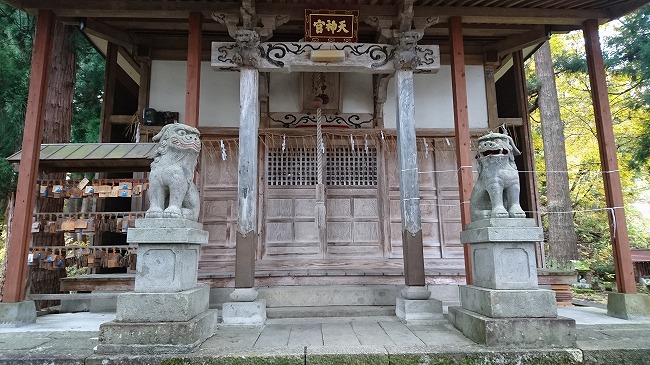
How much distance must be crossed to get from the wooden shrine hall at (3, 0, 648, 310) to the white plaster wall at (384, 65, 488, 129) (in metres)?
0.03

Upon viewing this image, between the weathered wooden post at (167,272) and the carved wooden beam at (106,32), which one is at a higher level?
the carved wooden beam at (106,32)

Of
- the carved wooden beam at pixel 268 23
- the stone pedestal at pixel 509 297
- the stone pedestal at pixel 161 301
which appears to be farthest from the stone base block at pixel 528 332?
the carved wooden beam at pixel 268 23

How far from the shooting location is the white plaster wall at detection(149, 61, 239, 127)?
7684mm

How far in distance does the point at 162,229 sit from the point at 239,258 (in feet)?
4.93

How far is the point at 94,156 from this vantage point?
5.77 m

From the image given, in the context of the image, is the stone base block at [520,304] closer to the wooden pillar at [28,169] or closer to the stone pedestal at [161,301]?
the stone pedestal at [161,301]

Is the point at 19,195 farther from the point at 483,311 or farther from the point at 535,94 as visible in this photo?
the point at 535,94

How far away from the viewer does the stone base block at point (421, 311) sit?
4.87 metres

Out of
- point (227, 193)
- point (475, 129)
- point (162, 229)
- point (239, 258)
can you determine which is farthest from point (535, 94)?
point (162, 229)

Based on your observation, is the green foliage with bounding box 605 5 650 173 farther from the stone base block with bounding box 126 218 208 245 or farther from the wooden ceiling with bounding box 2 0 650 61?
the stone base block with bounding box 126 218 208 245

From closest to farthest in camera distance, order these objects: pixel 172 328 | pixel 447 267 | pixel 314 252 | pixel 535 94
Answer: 1. pixel 172 328
2. pixel 447 267
3. pixel 314 252
4. pixel 535 94

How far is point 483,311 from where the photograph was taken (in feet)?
12.9

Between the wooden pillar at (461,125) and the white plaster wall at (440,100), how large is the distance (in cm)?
210

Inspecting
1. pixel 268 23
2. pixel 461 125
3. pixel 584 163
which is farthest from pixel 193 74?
pixel 584 163
